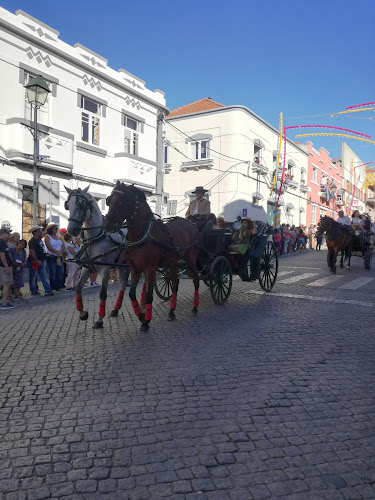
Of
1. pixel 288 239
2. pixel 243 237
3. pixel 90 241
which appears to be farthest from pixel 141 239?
pixel 288 239

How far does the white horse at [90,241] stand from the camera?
6.34 metres

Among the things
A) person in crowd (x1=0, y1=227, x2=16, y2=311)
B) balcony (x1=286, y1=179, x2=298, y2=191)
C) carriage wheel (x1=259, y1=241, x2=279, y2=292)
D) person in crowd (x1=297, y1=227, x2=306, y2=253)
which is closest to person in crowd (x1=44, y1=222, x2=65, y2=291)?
person in crowd (x1=0, y1=227, x2=16, y2=311)

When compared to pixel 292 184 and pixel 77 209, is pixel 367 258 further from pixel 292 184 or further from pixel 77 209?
pixel 292 184

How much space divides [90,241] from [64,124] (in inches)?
367

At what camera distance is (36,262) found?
372 inches

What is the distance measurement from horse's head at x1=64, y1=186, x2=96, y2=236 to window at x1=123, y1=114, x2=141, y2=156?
1161 centimetres

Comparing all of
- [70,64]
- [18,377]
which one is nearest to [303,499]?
[18,377]

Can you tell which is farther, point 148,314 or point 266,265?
point 266,265

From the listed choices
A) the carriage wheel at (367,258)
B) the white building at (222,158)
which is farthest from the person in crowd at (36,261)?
the white building at (222,158)

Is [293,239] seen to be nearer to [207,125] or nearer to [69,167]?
[207,125]

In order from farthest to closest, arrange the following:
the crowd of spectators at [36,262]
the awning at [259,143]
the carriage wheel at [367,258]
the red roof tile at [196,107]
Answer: the red roof tile at [196,107]
the awning at [259,143]
the carriage wheel at [367,258]
the crowd of spectators at [36,262]

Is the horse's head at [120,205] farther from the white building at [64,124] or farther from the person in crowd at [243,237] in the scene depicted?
the white building at [64,124]

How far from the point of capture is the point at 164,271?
7.99 meters

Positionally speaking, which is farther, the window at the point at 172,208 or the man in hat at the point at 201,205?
the window at the point at 172,208
